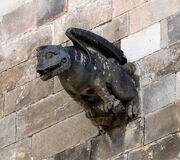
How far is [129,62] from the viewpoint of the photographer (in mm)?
6605

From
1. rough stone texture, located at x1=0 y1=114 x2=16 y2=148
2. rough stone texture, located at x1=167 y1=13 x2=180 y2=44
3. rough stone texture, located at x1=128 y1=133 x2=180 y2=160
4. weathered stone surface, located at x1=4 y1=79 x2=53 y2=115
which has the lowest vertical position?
rough stone texture, located at x1=0 y1=114 x2=16 y2=148

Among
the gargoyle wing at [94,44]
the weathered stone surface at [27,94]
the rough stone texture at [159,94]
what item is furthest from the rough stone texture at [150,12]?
the weathered stone surface at [27,94]

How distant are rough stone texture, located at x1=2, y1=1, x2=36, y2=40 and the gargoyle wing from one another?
1.03 metres

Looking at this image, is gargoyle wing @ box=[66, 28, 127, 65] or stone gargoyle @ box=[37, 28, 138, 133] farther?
gargoyle wing @ box=[66, 28, 127, 65]

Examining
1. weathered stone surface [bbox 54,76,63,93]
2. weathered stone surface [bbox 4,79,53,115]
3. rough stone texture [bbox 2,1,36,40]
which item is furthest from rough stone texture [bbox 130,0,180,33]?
rough stone texture [bbox 2,1,36,40]

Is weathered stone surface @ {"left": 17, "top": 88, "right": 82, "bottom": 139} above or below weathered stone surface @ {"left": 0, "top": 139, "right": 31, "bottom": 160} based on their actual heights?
above

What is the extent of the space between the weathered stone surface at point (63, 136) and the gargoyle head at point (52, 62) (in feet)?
1.91

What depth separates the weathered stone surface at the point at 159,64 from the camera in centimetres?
638

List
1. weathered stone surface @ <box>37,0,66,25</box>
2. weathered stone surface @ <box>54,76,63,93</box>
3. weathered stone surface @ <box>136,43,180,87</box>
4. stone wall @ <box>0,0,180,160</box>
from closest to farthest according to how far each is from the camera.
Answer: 1. stone wall @ <box>0,0,180,160</box>
2. weathered stone surface @ <box>136,43,180,87</box>
3. weathered stone surface @ <box>54,76,63,93</box>
4. weathered stone surface @ <box>37,0,66,25</box>

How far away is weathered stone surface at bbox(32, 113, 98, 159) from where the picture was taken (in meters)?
6.62

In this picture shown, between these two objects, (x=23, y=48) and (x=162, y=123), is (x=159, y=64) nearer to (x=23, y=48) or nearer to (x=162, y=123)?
(x=162, y=123)

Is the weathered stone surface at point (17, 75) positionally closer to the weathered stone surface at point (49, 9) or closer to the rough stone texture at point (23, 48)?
the rough stone texture at point (23, 48)

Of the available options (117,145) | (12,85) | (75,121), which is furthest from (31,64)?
(117,145)

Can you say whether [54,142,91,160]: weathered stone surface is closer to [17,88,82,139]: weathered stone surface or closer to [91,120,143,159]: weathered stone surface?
[91,120,143,159]: weathered stone surface
